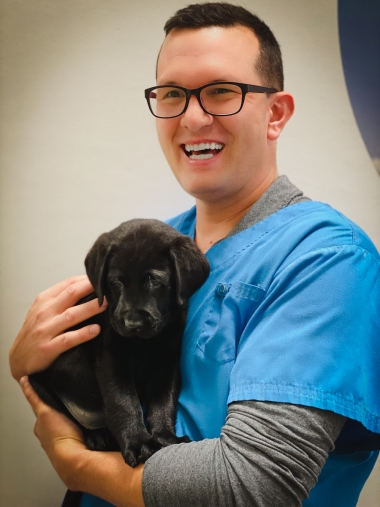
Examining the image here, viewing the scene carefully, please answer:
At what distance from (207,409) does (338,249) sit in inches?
17.7

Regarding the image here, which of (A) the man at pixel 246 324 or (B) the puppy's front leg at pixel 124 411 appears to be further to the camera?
(B) the puppy's front leg at pixel 124 411

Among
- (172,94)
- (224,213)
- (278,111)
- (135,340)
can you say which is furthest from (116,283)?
(278,111)

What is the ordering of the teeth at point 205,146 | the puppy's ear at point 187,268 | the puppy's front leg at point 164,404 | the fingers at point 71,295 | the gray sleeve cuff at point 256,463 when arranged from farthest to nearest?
1. the fingers at point 71,295
2. the teeth at point 205,146
3. the puppy's ear at point 187,268
4. the puppy's front leg at point 164,404
5. the gray sleeve cuff at point 256,463

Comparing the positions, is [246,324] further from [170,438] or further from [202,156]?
[202,156]

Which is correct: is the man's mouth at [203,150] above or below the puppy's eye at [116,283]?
above

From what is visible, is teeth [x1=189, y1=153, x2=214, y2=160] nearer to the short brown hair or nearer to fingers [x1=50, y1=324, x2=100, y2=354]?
the short brown hair

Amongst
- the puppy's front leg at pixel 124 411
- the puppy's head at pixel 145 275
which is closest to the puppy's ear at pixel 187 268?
the puppy's head at pixel 145 275

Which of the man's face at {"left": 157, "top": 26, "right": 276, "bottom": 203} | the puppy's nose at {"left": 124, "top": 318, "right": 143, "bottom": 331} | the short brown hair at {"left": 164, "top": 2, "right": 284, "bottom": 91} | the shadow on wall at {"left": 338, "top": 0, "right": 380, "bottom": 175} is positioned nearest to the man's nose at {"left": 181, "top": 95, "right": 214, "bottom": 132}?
the man's face at {"left": 157, "top": 26, "right": 276, "bottom": 203}

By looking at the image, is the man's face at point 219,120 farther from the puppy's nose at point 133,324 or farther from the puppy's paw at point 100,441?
the puppy's paw at point 100,441

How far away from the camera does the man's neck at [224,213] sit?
141cm

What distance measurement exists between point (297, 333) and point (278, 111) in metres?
0.75

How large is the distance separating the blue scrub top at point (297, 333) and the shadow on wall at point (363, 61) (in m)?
0.85

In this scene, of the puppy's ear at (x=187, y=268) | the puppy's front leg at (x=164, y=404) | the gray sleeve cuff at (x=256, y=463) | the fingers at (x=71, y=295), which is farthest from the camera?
the fingers at (x=71, y=295)

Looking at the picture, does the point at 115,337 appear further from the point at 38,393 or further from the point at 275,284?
the point at 275,284
